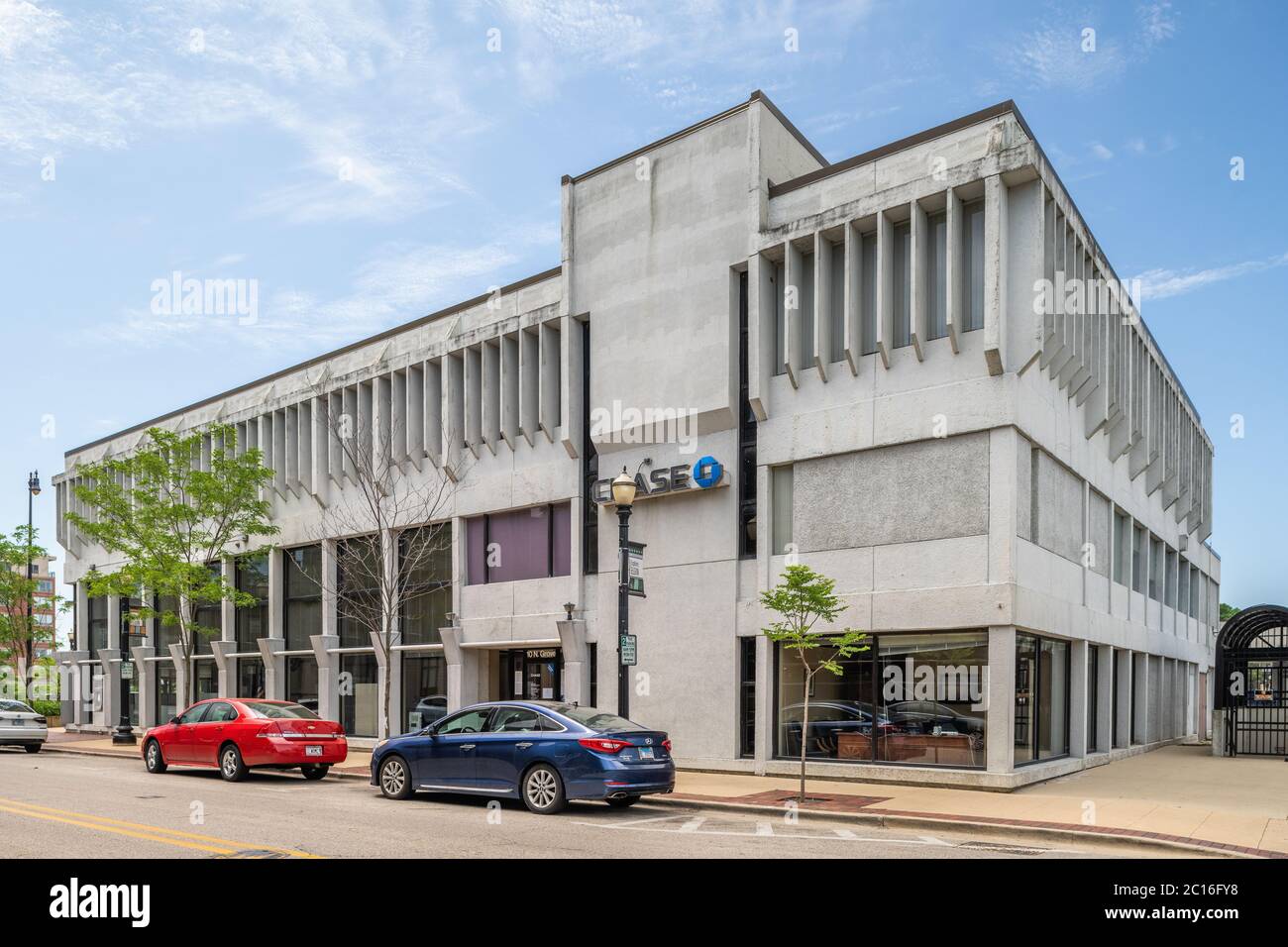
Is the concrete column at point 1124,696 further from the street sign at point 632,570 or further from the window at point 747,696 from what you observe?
the street sign at point 632,570

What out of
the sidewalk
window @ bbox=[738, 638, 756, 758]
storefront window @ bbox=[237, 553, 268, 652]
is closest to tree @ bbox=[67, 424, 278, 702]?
storefront window @ bbox=[237, 553, 268, 652]

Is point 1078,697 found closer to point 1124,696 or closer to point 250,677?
point 1124,696

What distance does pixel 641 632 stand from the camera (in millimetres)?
23422

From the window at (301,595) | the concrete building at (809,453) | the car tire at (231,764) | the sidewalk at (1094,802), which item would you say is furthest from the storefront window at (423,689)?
the car tire at (231,764)

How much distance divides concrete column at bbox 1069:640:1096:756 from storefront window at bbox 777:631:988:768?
470 cm

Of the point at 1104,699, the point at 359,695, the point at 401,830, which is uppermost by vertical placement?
the point at 401,830

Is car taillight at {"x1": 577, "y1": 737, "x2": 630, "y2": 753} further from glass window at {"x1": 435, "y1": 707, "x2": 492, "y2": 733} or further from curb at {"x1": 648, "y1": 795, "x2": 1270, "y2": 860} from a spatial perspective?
curb at {"x1": 648, "y1": 795, "x2": 1270, "y2": 860}

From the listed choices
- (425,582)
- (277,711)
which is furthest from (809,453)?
(425,582)

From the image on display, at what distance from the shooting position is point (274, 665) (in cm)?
3369

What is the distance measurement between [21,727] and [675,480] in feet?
65.6

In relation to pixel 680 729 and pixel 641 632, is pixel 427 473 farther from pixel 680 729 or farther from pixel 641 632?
pixel 680 729

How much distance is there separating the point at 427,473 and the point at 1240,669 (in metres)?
21.1

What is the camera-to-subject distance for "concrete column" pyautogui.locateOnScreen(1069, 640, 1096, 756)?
72.5ft

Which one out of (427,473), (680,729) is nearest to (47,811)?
(680,729)
